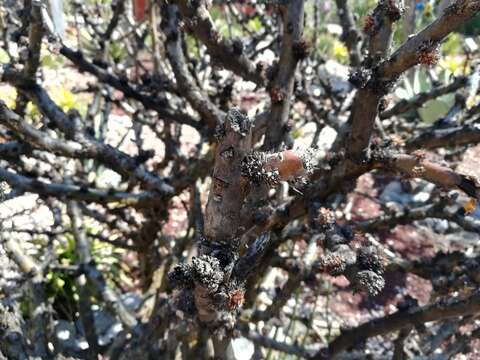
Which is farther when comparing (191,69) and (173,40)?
Answer: (191,69)

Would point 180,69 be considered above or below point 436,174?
above

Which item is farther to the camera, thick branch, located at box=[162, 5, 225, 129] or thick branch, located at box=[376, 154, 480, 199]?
thick branch, located at box=[162, 5, 225, 129]

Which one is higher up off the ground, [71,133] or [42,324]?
[71,133]

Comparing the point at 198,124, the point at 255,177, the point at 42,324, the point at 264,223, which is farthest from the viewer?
Result: the point at 198,124

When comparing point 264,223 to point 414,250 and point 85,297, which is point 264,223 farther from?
point 414,250

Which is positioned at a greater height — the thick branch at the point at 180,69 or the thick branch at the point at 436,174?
the thick branch at the point at 180,69

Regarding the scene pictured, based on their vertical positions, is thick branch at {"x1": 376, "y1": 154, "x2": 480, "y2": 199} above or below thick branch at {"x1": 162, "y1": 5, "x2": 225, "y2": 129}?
below

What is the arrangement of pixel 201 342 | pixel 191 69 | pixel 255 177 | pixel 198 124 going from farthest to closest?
pixel 191 69 < pixel 198 124 < pixel 201 342 < pixel 255 177

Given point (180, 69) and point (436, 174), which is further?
point (180, 69)

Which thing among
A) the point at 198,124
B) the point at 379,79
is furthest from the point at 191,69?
the point at 379,79

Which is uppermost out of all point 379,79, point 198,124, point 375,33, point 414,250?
point 414,250

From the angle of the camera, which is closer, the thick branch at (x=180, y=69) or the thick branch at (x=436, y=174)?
the thick branch at (x=436, y=174)
